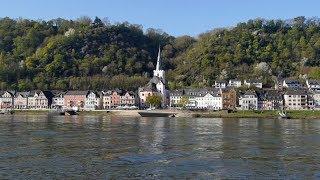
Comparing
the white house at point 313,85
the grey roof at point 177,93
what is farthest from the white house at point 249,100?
the white house at point 313,85

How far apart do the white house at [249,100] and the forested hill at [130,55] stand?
22.8 m

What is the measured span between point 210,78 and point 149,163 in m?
118

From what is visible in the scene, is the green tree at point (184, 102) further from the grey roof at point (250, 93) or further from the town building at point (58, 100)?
the town building at point (58, 100)

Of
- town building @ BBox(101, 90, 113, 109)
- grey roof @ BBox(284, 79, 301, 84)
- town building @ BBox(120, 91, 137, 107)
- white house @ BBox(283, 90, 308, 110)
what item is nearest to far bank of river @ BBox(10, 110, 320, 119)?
white house @ BBox(283, 90, 308, 110)

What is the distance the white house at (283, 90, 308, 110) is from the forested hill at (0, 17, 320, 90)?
2011 cm

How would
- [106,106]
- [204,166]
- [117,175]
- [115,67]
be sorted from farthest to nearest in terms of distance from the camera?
[115,67] → [106,106] → [204,166] → [117,175]

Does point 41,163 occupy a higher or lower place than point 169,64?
lower

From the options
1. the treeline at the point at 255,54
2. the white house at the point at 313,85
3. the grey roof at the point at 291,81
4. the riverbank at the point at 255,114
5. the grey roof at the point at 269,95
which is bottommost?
the riverbank at the point at 255,114

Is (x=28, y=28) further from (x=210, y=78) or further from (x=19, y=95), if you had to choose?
(x=210, y=78)

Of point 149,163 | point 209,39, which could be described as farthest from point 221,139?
point 209,39

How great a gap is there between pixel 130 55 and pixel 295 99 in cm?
6233

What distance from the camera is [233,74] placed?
143 metres

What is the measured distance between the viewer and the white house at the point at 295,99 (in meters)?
114

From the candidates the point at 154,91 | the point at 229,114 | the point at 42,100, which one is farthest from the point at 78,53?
the point at 229,114
